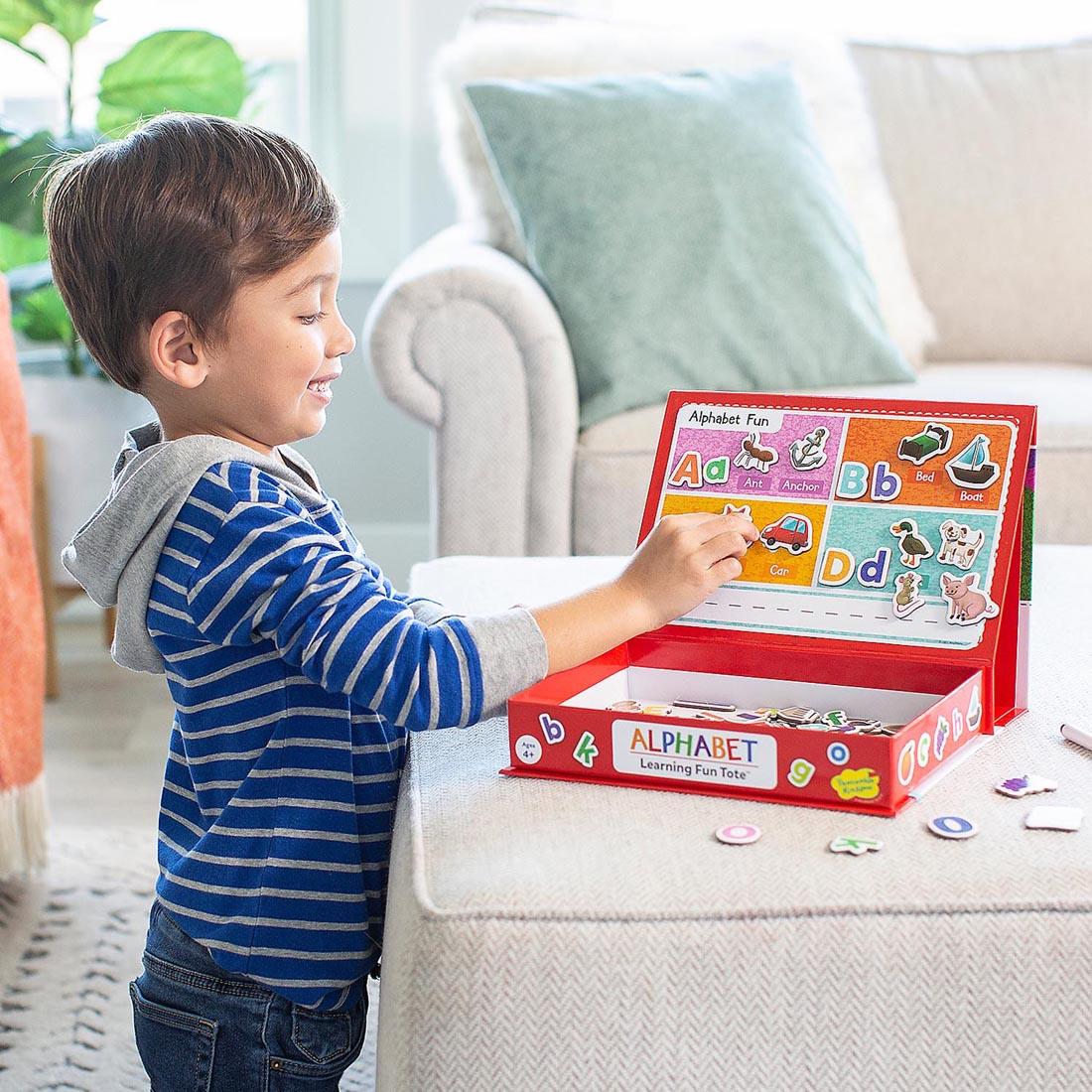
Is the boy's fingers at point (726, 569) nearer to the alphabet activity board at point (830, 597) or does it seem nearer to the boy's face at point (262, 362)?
the alphabet activity board at point (830, 597)

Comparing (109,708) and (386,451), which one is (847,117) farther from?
(109,708)

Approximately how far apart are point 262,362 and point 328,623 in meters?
0.18

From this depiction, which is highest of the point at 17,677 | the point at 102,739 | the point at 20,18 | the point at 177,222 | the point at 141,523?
the point at 20,18

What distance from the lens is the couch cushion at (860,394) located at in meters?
1.82

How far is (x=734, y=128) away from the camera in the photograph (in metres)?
2.04

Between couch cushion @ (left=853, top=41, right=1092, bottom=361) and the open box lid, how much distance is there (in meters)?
1.44

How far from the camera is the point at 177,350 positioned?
89cm

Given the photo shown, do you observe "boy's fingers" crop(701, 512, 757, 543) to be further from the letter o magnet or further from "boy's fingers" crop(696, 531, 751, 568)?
the letter o magnet

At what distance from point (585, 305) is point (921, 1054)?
1.36m

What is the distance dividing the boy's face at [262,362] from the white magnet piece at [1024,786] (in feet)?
1.54

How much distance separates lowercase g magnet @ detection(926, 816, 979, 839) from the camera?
2.46 feet

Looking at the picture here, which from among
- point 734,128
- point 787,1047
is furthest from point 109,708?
point 787,1047

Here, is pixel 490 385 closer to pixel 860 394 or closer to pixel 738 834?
pixel 860 394

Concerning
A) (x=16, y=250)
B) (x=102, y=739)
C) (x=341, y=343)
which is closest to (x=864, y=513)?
(x=341, y=343)
